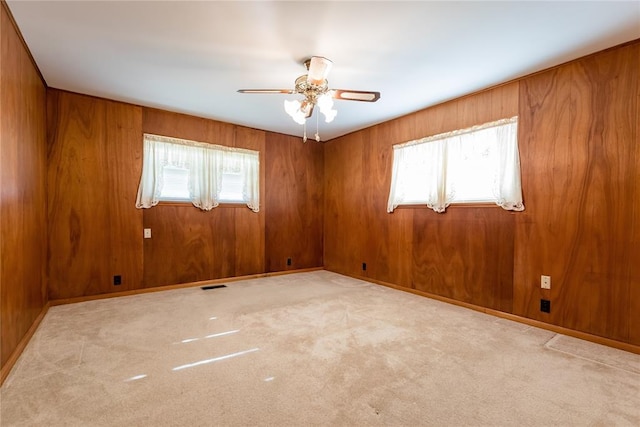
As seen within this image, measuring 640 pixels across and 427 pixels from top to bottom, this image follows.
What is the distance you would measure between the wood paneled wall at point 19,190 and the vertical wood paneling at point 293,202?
9.11 ft

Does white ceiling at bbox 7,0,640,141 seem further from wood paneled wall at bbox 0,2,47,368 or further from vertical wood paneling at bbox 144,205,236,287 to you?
vertical wood paneling at bbox 144,205,236,287

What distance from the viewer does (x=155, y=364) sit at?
1987 millimetres

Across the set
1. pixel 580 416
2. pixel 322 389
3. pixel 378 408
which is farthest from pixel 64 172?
pixel 580 416

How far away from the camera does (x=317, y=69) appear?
8.05ft

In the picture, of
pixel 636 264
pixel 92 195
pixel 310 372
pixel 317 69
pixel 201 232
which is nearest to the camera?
pixel 310 372

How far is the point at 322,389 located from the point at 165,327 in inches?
67.2

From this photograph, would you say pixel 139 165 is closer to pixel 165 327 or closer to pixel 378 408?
pixel 165 327

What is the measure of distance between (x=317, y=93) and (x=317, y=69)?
224mm

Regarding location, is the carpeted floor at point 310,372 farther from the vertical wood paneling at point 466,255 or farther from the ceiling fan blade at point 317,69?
the ceiling fan blade at point 317,69

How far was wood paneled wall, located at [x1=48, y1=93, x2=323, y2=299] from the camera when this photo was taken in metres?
3.35

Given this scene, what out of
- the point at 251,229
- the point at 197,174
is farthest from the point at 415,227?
the point at 197,174

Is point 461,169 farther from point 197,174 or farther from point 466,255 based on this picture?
point 197,174

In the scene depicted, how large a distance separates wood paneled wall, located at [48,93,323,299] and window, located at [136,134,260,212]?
0.11 metres

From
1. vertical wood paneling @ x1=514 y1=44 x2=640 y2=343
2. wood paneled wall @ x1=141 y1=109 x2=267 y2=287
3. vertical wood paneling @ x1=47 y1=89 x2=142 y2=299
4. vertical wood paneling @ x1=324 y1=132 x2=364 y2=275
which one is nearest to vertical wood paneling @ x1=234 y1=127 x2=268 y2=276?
wood paneled wall @ x1=141 y1=109 x2=267 y2=287
